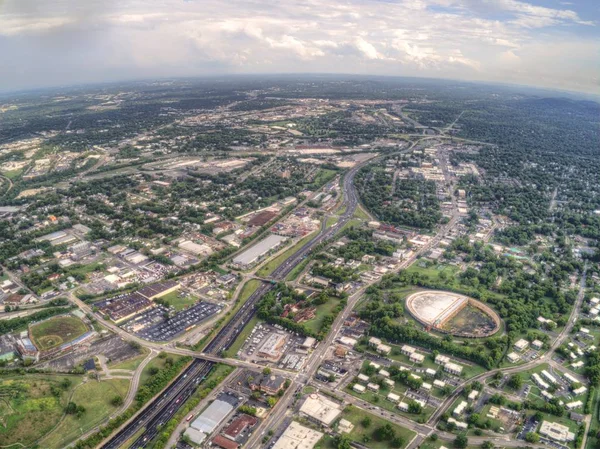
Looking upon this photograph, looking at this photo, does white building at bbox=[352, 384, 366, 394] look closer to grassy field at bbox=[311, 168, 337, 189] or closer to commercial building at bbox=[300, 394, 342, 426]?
commercial building at bbox=[300, 394, 342, 426]

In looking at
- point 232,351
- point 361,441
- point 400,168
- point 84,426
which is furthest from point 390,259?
point 400,168

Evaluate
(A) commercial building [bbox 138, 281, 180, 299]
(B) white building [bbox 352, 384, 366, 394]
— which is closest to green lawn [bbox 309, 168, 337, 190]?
(A) commercial building [bbox 138, 281, 180, 299]

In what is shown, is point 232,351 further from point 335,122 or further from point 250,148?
point 335,122

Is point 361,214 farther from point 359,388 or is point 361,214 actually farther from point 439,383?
point 359,388

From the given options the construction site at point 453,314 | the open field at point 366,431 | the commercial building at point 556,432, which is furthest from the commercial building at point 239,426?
the commercial building at point 556,432

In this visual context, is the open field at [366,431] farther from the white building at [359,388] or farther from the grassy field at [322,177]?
the grassy field at [322,177]

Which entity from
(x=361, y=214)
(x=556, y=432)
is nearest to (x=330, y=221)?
(x=361, y=214)
